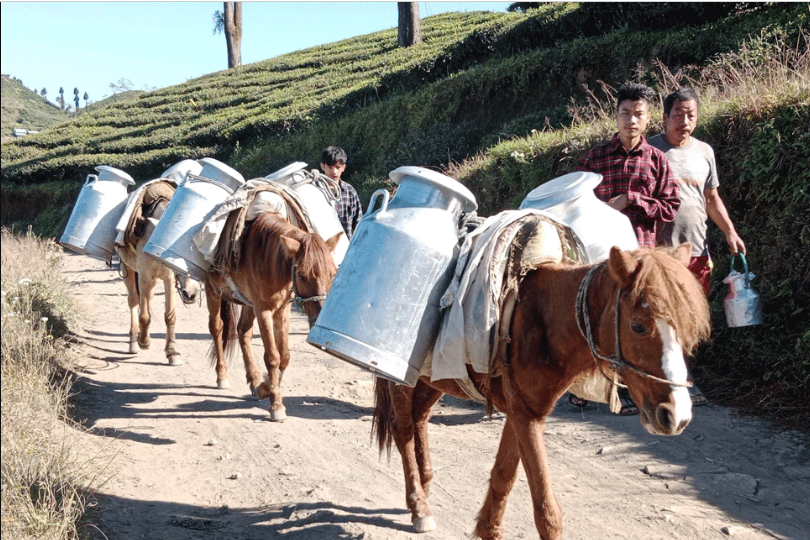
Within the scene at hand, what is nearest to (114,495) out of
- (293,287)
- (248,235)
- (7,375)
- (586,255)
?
(7,375)

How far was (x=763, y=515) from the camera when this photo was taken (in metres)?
3.91

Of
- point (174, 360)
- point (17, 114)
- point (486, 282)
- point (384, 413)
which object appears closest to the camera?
point (486, 282)

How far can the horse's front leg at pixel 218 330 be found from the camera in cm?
693

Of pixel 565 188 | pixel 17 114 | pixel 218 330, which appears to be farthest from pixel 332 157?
pixel 17 114

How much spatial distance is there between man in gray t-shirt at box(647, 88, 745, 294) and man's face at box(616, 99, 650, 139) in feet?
1.50

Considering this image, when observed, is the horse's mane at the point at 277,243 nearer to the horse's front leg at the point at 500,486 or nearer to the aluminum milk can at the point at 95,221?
the horse's front leg at the point at 500,486

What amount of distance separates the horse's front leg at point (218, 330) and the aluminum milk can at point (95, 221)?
1.90 metres

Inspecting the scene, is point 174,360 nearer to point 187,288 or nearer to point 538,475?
point 187,288

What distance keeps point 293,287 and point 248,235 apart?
957 millimetres

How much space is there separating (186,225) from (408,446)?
123 inches

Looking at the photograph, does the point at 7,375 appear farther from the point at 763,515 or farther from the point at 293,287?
the point at 763,515

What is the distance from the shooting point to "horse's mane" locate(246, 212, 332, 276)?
5441mm

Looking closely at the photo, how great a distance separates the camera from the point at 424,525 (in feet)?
13.1

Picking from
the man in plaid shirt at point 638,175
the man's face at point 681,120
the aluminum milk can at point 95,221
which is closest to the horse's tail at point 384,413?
the man in plaid shirt at point 638,175
